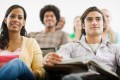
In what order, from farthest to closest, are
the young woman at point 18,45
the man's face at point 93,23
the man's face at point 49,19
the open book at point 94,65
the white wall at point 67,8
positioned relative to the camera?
the white wall at point 67,8 → the man's face at point 49,19 → the man's face at point 93,23 → the young woman at point 18,45 → the open book at point 94,65

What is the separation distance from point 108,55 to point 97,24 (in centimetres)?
21

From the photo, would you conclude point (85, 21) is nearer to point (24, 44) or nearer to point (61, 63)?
point (24, 44)

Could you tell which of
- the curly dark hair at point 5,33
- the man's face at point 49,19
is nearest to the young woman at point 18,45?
the curly dark hair at point 5,33

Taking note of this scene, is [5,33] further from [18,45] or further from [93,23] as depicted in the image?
[93,23]

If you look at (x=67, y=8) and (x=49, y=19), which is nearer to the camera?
(x=49, y=19)

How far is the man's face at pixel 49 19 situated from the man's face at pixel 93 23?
0.74m

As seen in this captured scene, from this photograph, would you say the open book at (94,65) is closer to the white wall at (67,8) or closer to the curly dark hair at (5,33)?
the curly dark hair at (5,33)

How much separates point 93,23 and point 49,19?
0.84m

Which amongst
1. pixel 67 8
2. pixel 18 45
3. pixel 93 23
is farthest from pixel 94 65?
Answer: pixel 67 8

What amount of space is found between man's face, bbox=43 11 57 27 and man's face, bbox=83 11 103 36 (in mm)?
743

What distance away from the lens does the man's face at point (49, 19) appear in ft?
8.24

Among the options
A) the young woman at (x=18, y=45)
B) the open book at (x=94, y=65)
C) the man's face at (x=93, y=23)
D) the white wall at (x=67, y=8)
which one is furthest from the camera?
the white wall at (x=67, y=8)

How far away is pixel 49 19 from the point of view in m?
2.52

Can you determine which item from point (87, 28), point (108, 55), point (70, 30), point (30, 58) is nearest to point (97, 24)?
point (87, 28)
